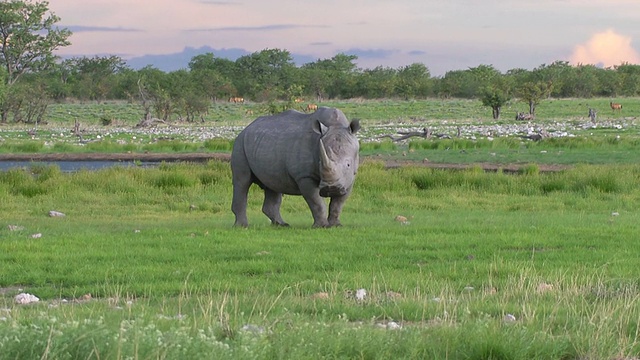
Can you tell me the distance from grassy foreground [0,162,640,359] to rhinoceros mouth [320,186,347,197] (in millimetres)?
644

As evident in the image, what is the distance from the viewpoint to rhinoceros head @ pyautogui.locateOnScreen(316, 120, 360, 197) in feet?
47.4

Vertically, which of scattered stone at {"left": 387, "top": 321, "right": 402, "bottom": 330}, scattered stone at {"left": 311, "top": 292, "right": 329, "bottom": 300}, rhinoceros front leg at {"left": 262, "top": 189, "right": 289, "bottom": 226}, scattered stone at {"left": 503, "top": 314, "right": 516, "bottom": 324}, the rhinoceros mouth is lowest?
rhinoceros front leg at {"left": 262, "top": 189, "right": 289, "bottom": 226}

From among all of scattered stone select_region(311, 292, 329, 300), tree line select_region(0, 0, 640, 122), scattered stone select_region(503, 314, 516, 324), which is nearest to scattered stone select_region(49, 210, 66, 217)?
scattered stone select_region(311, 292, 329, 300)

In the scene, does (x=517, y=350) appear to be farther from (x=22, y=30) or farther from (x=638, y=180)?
(x=22, y=30)

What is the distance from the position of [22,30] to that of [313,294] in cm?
6519

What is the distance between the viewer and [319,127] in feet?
49.1

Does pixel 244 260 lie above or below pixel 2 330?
below

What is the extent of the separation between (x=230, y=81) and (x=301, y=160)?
7929cm

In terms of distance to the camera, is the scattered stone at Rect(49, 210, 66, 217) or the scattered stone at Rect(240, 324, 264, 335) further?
the scattered stone at Rect(49, 210, 66, 217)

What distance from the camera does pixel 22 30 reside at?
69688mm

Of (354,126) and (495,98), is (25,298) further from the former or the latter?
(495,98)

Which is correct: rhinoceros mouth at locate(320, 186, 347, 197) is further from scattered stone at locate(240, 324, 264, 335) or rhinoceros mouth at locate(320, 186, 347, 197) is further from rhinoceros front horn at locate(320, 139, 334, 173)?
scattered stone at locate(240, 324, 264, 335)

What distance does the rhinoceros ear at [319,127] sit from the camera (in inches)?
584

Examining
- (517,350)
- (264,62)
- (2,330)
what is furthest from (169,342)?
(264,62)
